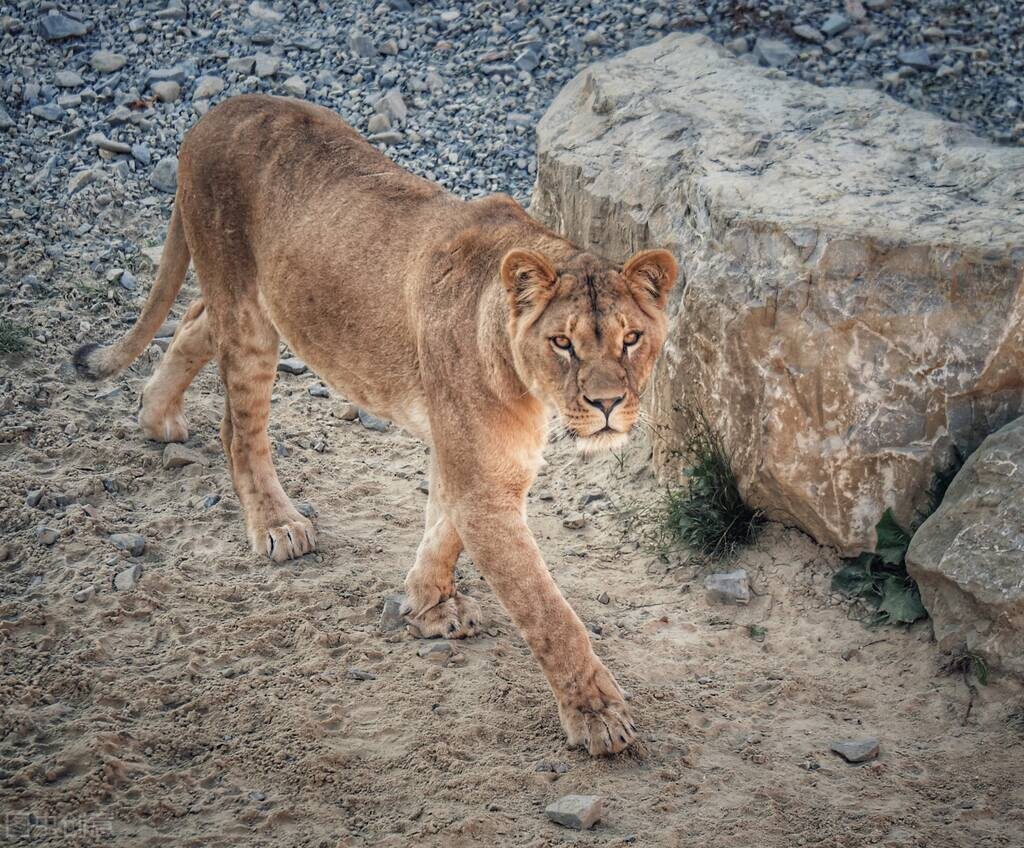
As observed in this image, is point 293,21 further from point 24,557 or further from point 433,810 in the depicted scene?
point 433,810

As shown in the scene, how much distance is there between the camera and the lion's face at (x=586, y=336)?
470cm

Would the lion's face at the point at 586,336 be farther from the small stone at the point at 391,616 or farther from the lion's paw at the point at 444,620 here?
the small stone at the point at 391,616

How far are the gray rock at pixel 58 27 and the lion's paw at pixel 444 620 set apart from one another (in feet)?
25.0

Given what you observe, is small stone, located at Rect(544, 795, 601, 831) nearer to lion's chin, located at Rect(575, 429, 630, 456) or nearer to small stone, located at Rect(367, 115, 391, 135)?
lion's chin, located at Rect(575, 429, 630, 456)

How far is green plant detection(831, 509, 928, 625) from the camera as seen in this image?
547 centimetres

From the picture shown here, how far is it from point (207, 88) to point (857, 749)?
811 centimetres

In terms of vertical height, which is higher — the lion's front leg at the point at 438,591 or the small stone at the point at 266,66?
the small stone at the point at 266,66

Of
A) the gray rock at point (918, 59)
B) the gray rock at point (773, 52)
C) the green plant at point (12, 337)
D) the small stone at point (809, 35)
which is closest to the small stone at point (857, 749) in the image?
the green plant at point (12, 337)

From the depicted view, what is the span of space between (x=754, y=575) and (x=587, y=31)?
618cm

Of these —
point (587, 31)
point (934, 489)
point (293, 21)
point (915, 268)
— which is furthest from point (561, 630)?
point (293, 21)

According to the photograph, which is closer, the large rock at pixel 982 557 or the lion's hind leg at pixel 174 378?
the large rock at pixel 982 557

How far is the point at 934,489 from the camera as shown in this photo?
18.0ft

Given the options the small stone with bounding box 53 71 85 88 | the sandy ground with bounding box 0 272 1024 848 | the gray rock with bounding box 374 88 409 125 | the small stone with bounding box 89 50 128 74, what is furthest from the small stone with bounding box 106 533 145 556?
the small stone with bounding box 89 50 128 74

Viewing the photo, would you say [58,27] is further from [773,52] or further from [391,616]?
[391,616]
